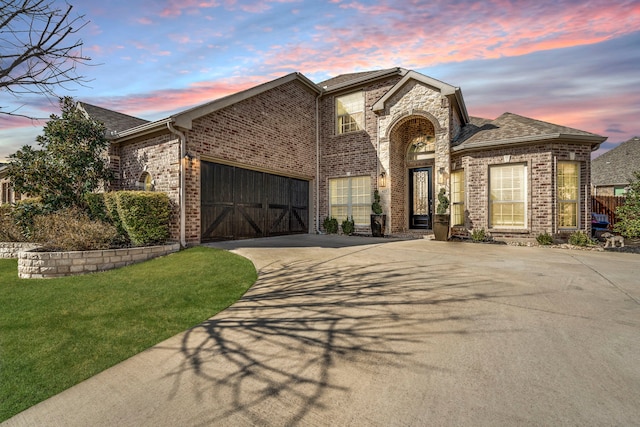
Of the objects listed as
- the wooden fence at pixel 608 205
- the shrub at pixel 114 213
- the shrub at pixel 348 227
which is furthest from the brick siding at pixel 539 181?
the shrub at pixel 114 213

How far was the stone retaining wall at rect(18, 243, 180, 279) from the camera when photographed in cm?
612

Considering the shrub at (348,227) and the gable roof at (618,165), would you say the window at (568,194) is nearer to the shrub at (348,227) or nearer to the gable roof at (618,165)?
the shrub at (348,227)

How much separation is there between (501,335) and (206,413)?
2683 millimetres

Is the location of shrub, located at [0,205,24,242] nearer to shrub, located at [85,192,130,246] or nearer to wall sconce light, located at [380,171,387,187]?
shrub, located at [85,192,130,246]

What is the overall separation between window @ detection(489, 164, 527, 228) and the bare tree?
11099 mm

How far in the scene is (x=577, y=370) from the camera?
2.17 m

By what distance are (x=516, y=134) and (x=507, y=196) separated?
207 centimetres

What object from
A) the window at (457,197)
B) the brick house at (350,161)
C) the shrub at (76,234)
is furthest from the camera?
the window at (457,197)

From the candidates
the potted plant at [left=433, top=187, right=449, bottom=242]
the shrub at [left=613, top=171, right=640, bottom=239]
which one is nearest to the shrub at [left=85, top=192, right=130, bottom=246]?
the potted plant at [left=433, top=187, right=449, bottom=242]

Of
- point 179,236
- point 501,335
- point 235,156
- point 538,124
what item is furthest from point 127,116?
point 538,124

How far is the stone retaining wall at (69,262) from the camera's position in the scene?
20.1 ft

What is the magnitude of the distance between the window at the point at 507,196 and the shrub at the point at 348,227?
17.0 feet

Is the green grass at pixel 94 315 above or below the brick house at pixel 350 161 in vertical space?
below

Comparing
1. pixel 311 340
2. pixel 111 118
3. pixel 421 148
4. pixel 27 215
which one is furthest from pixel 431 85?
pixel 27 215
